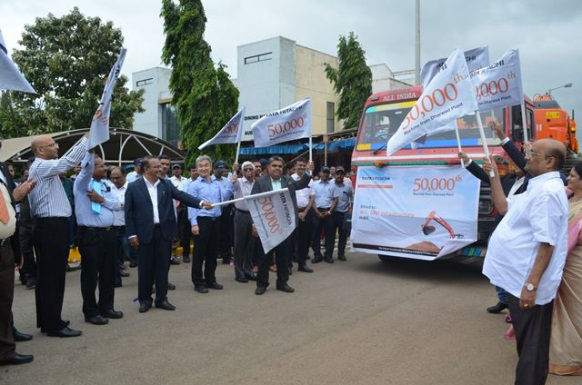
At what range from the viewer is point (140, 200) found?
578cm

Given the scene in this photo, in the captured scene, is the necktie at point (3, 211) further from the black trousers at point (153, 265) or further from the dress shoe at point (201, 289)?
the dress shoe at point (201, 289)

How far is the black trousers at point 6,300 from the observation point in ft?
13.4

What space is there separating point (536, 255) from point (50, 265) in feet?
14.0

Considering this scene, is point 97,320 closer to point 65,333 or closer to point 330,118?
point 65,333

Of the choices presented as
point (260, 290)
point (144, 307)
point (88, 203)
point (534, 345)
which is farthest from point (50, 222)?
point (534, 345)

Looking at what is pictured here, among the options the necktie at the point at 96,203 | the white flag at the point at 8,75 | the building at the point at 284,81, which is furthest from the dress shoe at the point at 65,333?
the building at the point at 284,81

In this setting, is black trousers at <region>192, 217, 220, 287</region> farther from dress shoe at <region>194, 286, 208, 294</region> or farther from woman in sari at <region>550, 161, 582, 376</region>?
woman in sari at <region>550, 161, 582, 376</region>

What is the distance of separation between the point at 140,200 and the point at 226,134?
2968mm

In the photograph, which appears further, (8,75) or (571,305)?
(8,75)

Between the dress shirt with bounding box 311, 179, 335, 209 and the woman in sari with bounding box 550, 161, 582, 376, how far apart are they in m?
5.79

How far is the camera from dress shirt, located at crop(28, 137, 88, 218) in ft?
15.0

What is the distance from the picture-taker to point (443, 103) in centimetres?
548

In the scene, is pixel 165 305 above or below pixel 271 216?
below

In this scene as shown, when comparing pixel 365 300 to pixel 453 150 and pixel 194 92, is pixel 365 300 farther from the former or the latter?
pixel 194 92
